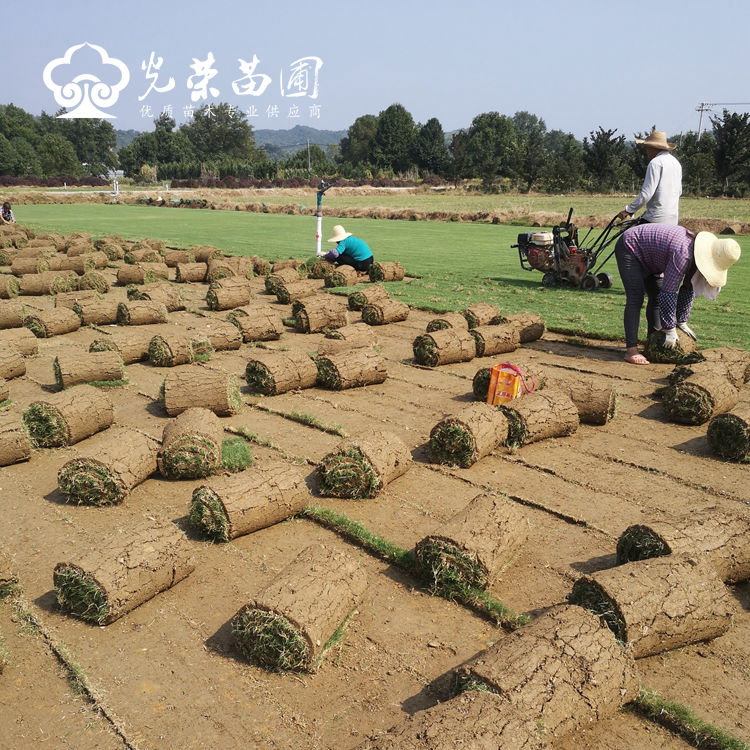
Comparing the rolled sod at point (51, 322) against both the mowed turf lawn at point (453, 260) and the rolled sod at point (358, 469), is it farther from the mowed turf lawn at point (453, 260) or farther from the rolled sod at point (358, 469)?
the rolled sod at point (358, 469)

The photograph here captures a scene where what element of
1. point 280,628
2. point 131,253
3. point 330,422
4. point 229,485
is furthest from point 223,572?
point 131,253

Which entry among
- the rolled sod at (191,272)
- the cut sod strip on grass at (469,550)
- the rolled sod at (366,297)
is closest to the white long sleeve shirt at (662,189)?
the rolled sod at (366,297)

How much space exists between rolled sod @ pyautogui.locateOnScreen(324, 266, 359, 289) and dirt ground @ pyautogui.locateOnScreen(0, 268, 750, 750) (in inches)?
385

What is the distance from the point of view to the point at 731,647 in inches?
207

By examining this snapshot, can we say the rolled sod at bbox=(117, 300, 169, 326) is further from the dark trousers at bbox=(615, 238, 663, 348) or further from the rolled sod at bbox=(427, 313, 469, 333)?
the dark trousers at bbox=(615, 238, 663, 348)

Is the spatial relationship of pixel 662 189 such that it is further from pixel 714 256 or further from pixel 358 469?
pixel 358 469

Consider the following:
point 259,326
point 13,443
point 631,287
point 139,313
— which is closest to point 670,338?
point 631,287

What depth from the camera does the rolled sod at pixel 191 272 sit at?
21.6m

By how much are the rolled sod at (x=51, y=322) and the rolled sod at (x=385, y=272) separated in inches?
349

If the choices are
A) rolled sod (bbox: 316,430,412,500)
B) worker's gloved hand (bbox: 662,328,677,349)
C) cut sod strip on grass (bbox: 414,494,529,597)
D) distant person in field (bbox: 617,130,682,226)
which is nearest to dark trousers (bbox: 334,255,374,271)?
distant person in field (bbox: 617,130,682,226)

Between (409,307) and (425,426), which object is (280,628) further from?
(409,307)

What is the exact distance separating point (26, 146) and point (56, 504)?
159m

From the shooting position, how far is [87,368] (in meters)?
11.3

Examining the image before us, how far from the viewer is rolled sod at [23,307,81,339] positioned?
1502 cm
